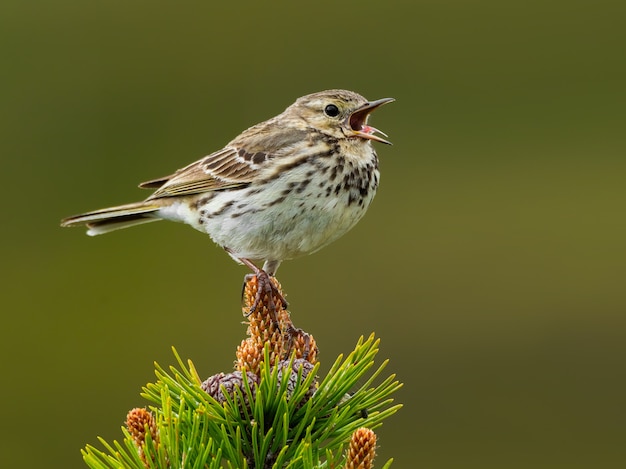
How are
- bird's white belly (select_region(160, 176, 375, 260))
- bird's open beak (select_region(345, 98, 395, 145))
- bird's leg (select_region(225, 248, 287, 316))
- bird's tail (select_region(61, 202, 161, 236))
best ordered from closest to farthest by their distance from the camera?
bird's leg (select_region(225, 248, 287, 316)), bird's white belly (select_region(160, 176, 375, 260)), bird's open beak (select_region(345, 98, 395, 145)), bird's tail (select_region(61, 202, 161, 236))

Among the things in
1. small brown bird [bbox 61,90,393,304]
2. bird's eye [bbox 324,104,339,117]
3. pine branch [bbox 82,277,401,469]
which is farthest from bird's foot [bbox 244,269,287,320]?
bird's eye [bbox 324,104,339,117]

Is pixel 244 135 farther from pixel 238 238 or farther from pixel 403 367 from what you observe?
pixel 403 367

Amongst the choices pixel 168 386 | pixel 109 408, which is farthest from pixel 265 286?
pixel 109 408

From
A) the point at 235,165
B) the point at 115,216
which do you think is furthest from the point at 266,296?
the point at 115,216

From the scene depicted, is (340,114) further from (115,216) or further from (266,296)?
(266,296)

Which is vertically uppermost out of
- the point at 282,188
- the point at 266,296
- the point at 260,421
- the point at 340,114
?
the point at 340,114

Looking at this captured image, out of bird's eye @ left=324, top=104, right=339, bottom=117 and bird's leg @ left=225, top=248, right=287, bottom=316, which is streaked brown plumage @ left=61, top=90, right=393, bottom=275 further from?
bird's leg @ left=225, top=248, right=287, bottom=316
